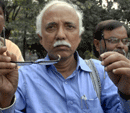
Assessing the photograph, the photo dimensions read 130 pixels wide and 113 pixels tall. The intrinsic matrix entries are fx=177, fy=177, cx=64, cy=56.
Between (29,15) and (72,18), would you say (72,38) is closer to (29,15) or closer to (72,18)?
(72,18)

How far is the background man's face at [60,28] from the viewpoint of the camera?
1.84 meters

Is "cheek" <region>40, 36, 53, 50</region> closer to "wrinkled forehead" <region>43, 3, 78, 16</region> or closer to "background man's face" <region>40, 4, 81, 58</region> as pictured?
"background man's face" <region>40, 4, 81, 58</region>

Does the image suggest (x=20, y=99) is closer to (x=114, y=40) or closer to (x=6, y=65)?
(x=6, y=65)

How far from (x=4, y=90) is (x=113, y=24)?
6.95 ft

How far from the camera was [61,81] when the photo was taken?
185 cm

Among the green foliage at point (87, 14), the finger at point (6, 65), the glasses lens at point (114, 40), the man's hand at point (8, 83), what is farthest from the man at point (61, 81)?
the green foliage at point (87, 14)

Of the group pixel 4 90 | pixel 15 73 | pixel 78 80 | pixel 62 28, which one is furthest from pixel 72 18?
pixel 4 90

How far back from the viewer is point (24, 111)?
5.65 feet

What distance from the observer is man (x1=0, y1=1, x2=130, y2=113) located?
5.59 feet

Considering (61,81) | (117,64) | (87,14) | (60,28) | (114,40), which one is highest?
(87,14)

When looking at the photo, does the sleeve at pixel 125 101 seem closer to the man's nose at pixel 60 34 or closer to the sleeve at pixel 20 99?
the man's nose at pixel 60 34

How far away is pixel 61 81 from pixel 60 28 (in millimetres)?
555

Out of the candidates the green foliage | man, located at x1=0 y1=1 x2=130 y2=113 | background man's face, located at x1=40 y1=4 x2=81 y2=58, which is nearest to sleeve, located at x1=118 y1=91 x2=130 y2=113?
man, located at x1=0 y1=1 x2=130 y2=113

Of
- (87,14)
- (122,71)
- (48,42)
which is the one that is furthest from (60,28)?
(87,14)
